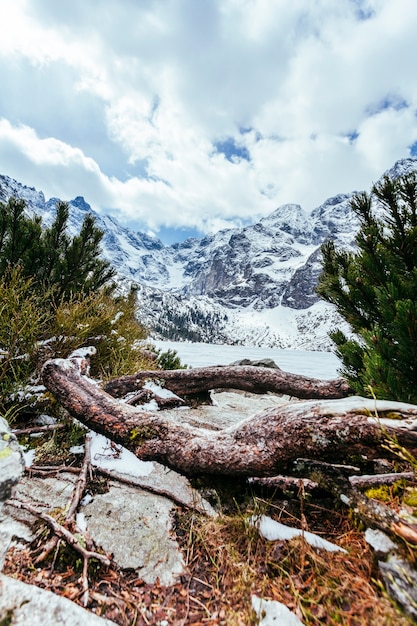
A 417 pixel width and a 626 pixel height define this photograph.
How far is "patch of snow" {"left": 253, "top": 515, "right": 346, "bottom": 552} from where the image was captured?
1.57 meters

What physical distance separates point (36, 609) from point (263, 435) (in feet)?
4.93

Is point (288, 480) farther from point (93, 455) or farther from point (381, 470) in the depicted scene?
point (93, 455)

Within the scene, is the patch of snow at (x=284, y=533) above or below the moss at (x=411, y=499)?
below

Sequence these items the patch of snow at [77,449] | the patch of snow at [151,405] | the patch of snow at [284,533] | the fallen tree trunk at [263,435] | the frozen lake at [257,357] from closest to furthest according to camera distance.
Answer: the patch of snow at [284,533], the fallen tree trunk at [263,435], the patch of snow at [77,449], the patch of snow at [151,405], the frozen lake at [257,357]

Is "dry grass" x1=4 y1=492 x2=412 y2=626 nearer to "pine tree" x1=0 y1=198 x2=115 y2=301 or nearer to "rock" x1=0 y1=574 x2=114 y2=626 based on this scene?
"rock" x1=0 y1=574 x2=114 y2=626

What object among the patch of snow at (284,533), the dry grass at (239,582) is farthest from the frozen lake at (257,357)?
the dry grass at (239,582)

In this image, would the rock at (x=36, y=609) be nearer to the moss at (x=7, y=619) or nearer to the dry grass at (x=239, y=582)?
the moss at (x=7, y=619)

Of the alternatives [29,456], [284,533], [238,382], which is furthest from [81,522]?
[238,382]

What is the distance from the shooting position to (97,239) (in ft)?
29.0

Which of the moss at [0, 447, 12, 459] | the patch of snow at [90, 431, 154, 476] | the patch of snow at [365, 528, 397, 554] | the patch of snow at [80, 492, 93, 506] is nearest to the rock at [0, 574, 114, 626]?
the moss at [0, 447, 12, 459]

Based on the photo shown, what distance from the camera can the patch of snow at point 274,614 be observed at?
3.92 feet

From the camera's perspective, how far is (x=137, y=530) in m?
1.96

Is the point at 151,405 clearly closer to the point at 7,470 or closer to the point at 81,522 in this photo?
the point at 81,522

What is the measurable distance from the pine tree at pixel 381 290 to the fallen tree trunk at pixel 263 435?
803mm
